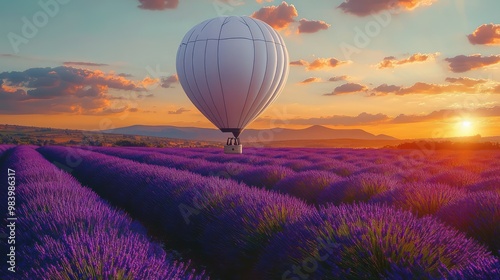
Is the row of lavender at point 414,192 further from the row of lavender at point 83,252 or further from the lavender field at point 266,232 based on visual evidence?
the row of lavender at point 83,252

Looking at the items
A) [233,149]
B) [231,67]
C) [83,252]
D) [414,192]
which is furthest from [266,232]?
[233,149]

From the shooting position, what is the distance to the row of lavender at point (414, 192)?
4074 millimetres

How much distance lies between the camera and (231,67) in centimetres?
1891

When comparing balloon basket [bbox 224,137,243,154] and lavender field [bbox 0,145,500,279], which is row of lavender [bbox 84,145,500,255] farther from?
balloon basket [bbox 224,137,243,154]

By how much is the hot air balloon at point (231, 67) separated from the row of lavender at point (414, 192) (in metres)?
9.52

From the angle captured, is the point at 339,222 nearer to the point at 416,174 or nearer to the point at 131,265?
the point at 131,265

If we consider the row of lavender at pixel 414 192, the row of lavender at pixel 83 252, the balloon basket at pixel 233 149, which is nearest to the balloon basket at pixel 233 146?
the balloon basket at pixel 233 149

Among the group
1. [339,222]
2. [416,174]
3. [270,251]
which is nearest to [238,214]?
[270,251]

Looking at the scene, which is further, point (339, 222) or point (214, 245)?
point (214, 245)

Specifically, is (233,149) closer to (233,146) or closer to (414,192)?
(233,146)

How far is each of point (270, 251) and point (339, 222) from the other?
0.61 m

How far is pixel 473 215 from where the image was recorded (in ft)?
13.6

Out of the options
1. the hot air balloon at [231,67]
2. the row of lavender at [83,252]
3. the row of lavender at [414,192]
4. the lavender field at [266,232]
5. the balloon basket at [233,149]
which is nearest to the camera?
the row of lavender at [83,252]

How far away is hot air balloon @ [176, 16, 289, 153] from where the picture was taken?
18.9 meters
